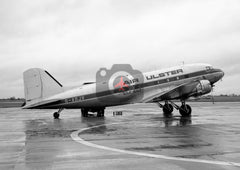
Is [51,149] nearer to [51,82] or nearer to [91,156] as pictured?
[91,156]

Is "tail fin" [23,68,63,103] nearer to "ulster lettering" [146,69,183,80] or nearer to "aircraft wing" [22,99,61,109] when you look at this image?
"aircraft wing" [22,99,61,109]

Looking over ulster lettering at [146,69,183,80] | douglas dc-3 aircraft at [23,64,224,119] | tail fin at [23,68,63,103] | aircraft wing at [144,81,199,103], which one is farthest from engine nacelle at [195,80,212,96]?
tail fin at [23,68,63,103]

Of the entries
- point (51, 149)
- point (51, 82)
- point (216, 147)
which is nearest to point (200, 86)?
point (51, 82)

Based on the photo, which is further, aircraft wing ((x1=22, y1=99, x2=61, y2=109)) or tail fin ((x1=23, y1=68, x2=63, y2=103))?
tail fin ((x1=23, y1=68, x2=63, y2=103))

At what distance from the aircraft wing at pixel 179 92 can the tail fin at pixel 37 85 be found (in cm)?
1028

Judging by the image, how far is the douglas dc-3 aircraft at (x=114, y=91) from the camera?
24312mm

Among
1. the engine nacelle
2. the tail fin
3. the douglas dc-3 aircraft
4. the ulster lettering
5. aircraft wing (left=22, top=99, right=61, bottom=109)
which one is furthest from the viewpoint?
the ulster lettering

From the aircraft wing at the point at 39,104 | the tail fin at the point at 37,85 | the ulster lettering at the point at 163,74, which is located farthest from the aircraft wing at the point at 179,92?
the tail fin at the point at 37,85

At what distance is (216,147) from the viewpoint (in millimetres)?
9430

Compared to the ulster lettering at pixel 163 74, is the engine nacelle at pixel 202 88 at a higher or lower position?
lower

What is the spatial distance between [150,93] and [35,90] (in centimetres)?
1198

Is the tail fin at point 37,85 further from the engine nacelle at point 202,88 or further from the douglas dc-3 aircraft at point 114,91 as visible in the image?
the engine nacelle at point 202,88

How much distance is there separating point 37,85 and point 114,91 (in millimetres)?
7660

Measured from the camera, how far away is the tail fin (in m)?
24.2
